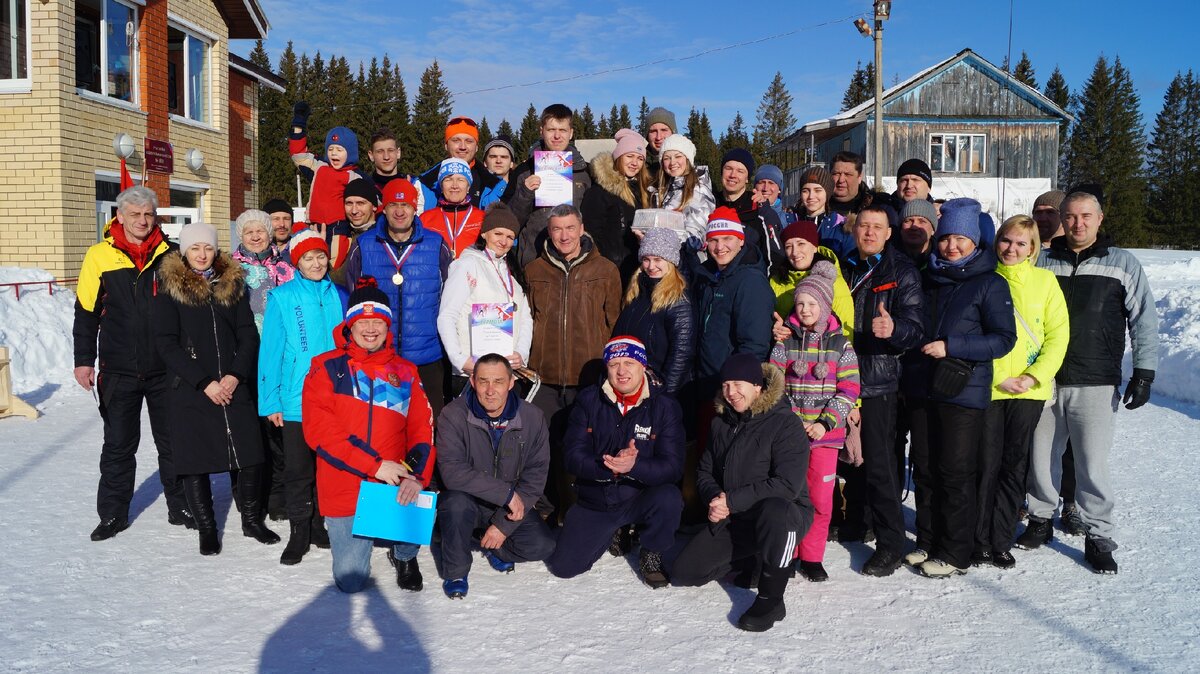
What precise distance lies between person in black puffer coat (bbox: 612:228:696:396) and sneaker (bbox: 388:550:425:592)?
180 cm

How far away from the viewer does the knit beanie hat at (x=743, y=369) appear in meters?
4.27

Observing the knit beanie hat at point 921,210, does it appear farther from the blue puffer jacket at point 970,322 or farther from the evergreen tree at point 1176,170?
the evergreen tree at point 1176,170

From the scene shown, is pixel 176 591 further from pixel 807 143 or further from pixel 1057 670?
pixel 807 143

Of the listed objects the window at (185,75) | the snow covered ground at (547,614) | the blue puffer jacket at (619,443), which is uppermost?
the window at (185,75)

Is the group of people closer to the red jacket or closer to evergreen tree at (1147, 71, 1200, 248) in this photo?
the red jacket

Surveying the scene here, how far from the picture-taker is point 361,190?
221 inches

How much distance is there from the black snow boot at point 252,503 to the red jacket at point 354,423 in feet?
2.87

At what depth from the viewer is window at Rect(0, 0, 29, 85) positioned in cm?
1376

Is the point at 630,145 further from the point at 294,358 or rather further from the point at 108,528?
the point at 108,528

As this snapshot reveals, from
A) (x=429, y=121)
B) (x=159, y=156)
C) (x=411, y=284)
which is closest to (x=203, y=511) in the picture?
(x=411, y=284)

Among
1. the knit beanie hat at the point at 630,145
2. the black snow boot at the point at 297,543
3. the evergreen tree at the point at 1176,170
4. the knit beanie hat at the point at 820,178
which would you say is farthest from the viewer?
the evergreen tree at the point at 1176,170

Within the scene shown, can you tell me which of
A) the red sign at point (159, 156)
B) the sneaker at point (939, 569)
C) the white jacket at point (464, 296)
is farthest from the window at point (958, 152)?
the white jacket at point (464, 296)

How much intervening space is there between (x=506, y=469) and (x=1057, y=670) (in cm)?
287

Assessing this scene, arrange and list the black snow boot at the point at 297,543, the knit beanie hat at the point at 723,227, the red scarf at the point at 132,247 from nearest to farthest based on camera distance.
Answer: the black snow boot at the point at 297,543, the knit beanie hat at the point at 723,227, the red scarf at the point at 132,247
